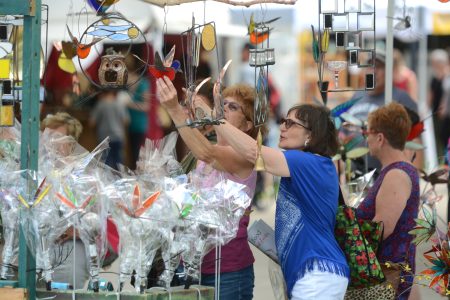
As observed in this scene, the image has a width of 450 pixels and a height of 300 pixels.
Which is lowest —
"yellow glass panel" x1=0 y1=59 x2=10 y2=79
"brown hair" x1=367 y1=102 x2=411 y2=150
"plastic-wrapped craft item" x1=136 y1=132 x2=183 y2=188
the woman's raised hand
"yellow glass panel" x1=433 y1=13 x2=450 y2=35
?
"plastic-wrapped craft item" x1=136 y1=132 x2=183 y2=188

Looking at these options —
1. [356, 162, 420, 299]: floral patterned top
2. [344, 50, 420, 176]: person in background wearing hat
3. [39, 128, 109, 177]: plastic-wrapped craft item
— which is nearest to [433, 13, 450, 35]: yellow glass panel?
[344, 50, 420, 176]: person in background wearing hat

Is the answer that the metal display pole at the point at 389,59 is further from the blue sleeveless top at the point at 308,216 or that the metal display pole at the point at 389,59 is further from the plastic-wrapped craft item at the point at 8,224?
the plastic-wrapped craft item at the point at 8,224

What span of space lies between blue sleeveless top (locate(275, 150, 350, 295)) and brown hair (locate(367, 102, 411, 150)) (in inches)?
35.8

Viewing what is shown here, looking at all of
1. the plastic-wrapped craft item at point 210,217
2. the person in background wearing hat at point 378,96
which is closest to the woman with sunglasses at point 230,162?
the plastic-wrapped craft item at point 210,217

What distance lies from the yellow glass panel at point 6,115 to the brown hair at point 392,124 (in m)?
1.84

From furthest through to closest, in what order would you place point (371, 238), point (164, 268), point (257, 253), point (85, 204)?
1. point (257, 253)
2. point (371, 238)
3. point (164, 268)
4. point (85, 204)

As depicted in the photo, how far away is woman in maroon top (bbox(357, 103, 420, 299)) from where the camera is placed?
428 cm

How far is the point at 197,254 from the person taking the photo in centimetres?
351

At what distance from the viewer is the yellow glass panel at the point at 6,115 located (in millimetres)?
3553

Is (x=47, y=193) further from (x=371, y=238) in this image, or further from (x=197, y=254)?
(x=371, y=238)

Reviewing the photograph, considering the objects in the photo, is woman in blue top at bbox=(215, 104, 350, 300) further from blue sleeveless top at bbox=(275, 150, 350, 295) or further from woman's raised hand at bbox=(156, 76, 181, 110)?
woman's raised hand at bbox=(156, 76, 181, 110)

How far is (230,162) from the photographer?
4.00 m

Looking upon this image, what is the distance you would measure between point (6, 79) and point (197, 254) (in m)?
0.96

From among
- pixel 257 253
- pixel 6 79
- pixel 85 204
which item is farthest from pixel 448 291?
pixel 257 253
